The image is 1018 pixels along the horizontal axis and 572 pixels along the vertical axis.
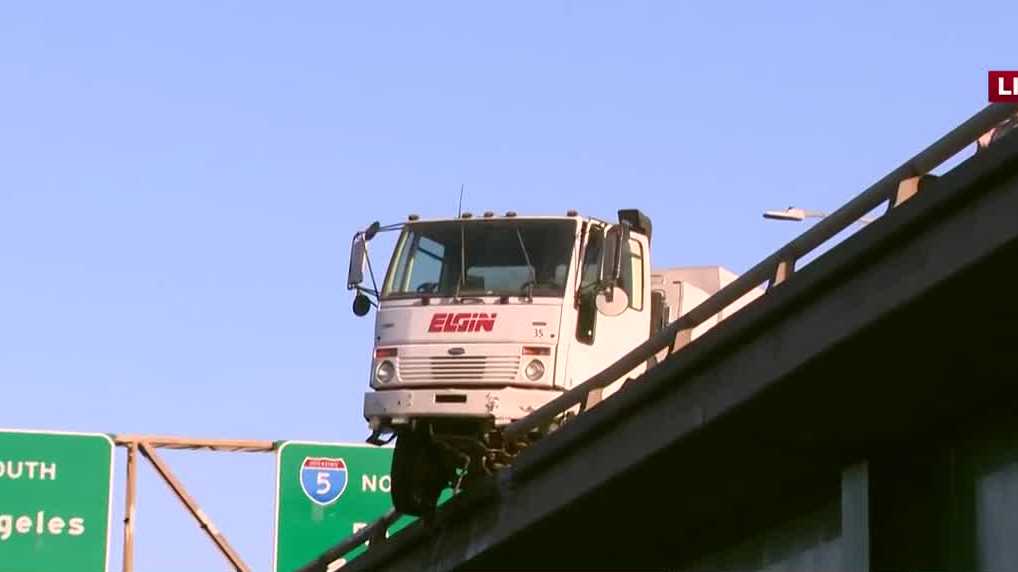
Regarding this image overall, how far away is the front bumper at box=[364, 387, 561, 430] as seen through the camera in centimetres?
1908

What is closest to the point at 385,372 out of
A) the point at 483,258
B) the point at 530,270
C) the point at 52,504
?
the point at 483,258

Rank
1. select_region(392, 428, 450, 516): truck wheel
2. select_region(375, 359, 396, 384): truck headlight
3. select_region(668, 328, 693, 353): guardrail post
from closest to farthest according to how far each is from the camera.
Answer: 1. select_region(668, 328, 693, 353): guardrail post
2. select_region(392, 428, 450, 516): truck wheel
3. select_region(375, 359, 396, 384): truck headlight

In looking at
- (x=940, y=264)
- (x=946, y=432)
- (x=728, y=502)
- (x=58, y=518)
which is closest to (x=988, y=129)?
(x=940, y=264)

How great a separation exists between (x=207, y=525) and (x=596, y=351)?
6428 millimetres

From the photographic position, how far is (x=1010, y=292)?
40.7 ft

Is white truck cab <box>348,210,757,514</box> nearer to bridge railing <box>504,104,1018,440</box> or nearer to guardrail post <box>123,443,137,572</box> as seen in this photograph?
bridge railing <box>504,104,1018,440</box>

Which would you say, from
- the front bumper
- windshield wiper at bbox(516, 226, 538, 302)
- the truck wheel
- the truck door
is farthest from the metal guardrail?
windshield wiper at bbox(516, 226, 538, 302)

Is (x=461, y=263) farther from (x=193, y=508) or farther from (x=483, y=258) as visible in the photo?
(x=193, y=508)

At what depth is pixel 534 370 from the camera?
1945cm

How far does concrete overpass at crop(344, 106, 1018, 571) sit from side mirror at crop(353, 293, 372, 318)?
144 inches

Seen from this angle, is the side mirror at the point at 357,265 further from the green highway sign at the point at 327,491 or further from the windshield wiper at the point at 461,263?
the green highway sign at the point at 327,491

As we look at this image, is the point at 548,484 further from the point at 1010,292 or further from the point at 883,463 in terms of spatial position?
the point at 1010,292

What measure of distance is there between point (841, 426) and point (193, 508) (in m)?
11.8

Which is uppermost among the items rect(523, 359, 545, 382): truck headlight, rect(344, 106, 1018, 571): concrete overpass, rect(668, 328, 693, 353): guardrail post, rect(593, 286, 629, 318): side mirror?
rect(593, 286, 629, 318): side mirror
